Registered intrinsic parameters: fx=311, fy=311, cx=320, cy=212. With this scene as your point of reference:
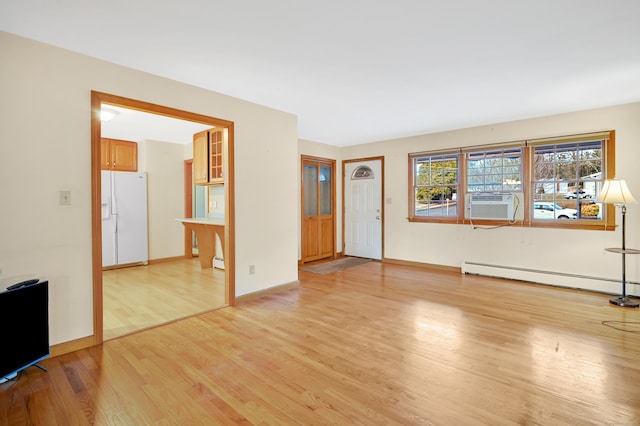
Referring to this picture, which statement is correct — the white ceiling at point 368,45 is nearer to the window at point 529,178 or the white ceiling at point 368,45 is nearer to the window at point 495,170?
the window at point 529,178

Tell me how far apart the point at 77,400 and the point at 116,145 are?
17.7 feet

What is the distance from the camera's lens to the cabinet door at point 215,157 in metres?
4.97

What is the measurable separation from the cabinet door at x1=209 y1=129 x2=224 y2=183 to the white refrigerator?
1.74m

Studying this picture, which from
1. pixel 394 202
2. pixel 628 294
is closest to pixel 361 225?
pixel 394 202

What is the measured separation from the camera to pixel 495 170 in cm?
496

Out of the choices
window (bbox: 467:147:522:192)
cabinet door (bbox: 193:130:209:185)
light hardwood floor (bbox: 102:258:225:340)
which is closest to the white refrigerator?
light hardwood floor (bbox: 102:258:225:340)

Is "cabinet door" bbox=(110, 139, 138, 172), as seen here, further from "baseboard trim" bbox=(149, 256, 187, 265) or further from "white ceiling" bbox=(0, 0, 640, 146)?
"white ceiling" bbox=(0, 0, 640, 146)

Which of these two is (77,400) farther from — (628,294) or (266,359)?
(628,294)

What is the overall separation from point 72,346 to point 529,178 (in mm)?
5805

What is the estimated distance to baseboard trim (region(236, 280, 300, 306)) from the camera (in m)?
3.79

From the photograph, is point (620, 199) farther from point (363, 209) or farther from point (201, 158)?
point (201, 158)

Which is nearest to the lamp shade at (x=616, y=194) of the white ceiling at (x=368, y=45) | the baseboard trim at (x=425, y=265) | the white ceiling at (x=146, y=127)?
the white ceiling at (x=368, y=45)

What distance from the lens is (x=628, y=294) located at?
3.92 meters

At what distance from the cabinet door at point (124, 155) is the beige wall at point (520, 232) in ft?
15.0
